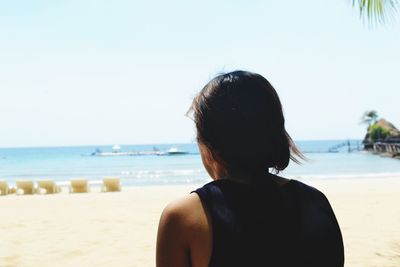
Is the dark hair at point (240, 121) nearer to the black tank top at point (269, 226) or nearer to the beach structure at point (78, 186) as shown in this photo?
the black tank top at point (269, 226)

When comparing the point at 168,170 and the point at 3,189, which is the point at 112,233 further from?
the point at 168,170

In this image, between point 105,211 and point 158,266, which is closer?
point 158,266

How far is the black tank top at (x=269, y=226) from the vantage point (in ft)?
3.65

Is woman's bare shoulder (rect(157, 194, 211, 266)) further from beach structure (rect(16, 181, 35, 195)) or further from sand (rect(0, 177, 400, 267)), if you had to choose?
beach structure (rect(16, 181, 35, 195))

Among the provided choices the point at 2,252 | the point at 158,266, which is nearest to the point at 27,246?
the point at 2,252

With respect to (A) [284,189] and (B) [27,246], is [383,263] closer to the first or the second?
(A) [284,189]

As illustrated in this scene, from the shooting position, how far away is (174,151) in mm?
78188

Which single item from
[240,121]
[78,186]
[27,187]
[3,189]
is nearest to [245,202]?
[240,121]

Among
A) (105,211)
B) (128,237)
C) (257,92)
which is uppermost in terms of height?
(257,92)

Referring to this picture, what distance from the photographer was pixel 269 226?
1.17m

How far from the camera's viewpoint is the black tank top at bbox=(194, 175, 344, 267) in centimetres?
111

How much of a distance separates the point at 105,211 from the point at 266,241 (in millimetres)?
10606

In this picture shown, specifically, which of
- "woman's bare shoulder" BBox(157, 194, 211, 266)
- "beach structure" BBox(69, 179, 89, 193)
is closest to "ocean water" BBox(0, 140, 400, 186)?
"woman's bare shoulder" BBox(157, 194, 211, 266)

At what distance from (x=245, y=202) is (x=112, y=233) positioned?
7454 millimetres
